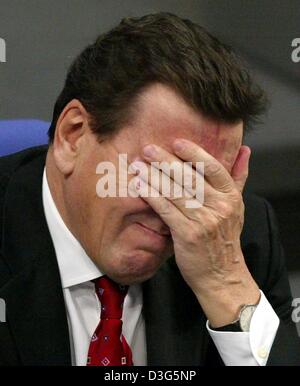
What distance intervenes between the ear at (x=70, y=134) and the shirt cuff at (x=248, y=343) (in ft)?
1.00

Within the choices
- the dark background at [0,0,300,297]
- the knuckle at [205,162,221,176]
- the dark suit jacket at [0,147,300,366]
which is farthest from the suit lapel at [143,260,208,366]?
the dark background at [0,0,300,297]

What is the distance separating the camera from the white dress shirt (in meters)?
0.99

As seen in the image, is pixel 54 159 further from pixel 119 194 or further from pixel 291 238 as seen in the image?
pixel 291 238

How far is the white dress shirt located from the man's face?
3cm

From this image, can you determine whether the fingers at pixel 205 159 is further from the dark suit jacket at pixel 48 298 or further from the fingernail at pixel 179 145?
the dark suit jacket at pixel 48 298

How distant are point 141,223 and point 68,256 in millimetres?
133

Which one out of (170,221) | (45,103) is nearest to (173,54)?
(170,221)

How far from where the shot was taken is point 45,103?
2037 mm

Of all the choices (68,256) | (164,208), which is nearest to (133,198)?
(164,208)

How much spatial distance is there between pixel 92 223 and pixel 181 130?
18 centimetres

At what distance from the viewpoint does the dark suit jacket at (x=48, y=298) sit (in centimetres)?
98

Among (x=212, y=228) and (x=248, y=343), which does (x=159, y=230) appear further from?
(x=248, y=343)

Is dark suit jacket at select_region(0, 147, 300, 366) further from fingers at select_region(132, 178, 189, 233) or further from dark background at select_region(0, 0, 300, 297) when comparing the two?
dark background at select_region(0, 0, 300, 297)

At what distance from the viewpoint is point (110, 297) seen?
101 centimetres
